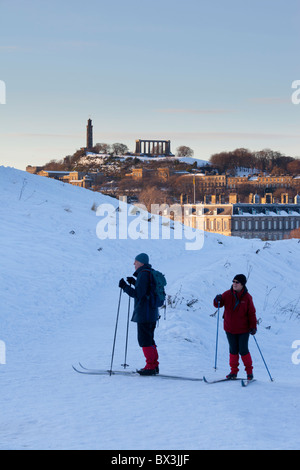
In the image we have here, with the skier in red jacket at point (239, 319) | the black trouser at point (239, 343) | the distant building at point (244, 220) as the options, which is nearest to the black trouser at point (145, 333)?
the skier in red jacket at point (239, 319)

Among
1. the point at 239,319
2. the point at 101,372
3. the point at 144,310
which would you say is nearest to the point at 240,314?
the point at 239,319

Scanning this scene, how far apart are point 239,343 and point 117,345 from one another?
9.15ft

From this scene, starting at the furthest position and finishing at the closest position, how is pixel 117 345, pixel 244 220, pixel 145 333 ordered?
1. pixel 244 220
2. pixel 117 345
3. pixel 145 333

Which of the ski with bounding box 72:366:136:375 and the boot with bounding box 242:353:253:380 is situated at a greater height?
the boot with bounding box 242:353:253:380

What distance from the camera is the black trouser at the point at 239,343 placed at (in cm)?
866

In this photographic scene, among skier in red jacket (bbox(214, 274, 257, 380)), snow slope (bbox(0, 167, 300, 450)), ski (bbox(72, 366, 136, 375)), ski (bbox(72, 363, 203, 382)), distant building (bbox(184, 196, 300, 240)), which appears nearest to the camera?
snow slope (bbox(0, 167, 300, 450))

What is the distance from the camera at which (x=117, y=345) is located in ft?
35.6

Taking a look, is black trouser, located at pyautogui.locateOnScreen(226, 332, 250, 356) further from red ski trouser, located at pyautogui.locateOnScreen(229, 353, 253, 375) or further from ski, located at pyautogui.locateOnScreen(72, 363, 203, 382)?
ski, located at pyautogui.locateOnScreen(72, 363, 203, 382)

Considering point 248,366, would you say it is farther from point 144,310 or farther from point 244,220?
point 244,220

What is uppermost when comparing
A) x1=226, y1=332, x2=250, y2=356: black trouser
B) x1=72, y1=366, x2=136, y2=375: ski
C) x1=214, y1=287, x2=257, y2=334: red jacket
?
x1=214, y1=287, x2=257, y2=334: red jacket

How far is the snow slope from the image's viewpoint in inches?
252

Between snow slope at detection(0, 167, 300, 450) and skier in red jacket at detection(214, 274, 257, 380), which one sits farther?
skier in red jacket at detection(214, 274, 257, 380)

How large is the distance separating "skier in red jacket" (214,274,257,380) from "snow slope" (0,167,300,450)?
0.44 metres

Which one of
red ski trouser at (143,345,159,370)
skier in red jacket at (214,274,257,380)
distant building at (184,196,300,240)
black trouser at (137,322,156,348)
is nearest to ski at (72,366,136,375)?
red ski trouser at (143,345,159,370)
